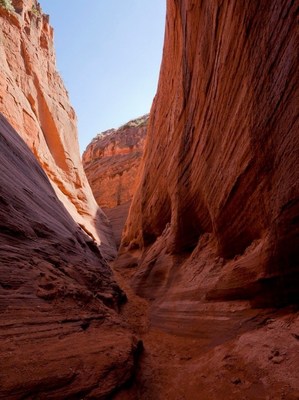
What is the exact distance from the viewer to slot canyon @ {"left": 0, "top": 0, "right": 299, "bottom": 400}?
351 centimetres

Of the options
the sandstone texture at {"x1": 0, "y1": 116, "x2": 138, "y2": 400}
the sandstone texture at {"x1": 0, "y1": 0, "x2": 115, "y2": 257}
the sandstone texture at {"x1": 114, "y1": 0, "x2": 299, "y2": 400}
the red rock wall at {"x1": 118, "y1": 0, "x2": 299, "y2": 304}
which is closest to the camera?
the sandstone texture at {"x1": 0, "y1": 116, "x2": 138, "y2": 400}

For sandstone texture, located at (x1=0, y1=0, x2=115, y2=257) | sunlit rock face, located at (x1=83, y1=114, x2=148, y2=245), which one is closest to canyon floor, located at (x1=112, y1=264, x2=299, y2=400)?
sandstone texture, located at (x1=0, y1=0, x2=115, y2=257)

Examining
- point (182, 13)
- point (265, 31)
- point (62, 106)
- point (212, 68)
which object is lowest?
point (265, 31)

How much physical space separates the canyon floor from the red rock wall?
44cm

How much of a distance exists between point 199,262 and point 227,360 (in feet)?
11.9

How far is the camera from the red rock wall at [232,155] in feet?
12.9

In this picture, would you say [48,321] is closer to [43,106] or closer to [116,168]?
[43,106]

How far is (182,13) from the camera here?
8672mm

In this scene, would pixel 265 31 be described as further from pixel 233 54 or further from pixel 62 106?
pixel 62 106

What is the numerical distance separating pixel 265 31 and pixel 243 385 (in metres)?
4.95

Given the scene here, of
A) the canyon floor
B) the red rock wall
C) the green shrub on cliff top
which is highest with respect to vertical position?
the green shrub on cliff top

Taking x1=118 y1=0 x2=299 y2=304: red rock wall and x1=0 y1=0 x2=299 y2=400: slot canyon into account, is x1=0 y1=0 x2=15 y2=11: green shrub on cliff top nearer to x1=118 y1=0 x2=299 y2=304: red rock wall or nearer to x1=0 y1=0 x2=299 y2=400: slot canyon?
x1=0 y1=0 x2=299 y2=400: slot canyon

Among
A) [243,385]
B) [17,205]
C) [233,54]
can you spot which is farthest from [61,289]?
[233,54]

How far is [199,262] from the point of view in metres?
7.46
